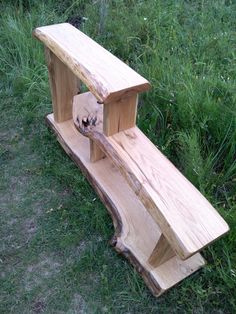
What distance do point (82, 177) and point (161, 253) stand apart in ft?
2.66

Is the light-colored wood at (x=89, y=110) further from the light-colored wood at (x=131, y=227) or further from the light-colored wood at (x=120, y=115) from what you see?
the light-colored wood at (x=120, y=115)

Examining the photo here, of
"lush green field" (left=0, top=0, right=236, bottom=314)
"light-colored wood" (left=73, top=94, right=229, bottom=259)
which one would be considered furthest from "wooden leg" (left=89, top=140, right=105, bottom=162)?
"light-colored wood" (left=73, top=94, right=229, bottom=259)

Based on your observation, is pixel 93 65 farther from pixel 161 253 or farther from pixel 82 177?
pixel 161 253

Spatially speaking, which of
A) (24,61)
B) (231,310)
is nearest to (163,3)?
(24,61)

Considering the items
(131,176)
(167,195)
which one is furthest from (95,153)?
(167,195)

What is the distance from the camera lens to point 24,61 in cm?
305

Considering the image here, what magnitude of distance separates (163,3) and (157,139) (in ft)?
6.11

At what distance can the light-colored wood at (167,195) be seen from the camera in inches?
54.1

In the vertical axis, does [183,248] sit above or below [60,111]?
above

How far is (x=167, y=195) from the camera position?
1.49 metres

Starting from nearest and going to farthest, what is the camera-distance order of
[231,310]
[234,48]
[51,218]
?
[231,310] < [51,218] < [234,48]

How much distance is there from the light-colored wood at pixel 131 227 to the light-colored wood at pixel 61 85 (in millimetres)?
252

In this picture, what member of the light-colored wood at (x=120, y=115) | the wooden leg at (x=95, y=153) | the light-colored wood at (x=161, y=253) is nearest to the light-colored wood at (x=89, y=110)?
the wooden leg at (x=95, y=153)

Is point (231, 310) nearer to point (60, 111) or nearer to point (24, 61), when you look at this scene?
point (60, 111)
